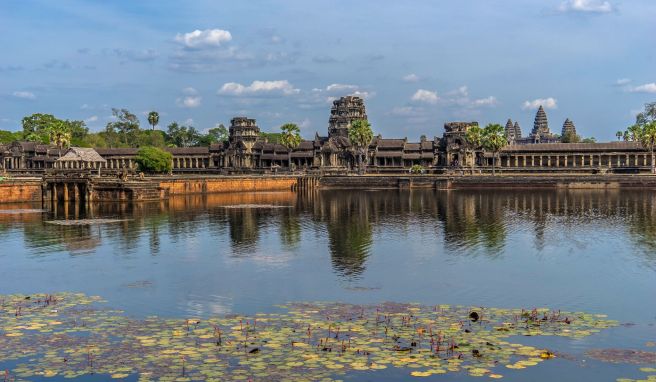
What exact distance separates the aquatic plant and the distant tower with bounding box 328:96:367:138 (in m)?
155

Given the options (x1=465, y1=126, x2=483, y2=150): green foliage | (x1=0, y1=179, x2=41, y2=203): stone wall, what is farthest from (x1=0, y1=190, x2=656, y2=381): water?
(x1=465, y1=126, x2=483, y2=150): green foliage

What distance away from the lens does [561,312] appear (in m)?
30.1

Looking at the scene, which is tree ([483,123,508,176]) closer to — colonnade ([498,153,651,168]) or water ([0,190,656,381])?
colonnade ([498,153,651,168])

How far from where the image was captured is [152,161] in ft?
502

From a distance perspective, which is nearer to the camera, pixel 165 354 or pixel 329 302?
pixel 165 354

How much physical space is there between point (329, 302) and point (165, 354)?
10.4 metres

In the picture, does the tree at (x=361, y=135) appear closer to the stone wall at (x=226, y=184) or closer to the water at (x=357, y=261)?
the stone wall at (x=226, y=184)

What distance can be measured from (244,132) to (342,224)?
117435mm

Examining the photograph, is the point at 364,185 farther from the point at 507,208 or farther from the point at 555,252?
the point at 555,252

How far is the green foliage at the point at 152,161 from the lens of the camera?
15250 centimetres

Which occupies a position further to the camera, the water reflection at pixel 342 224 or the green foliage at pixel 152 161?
the green foliage at pixel 152 161

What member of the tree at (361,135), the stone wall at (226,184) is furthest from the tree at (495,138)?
the stone wall at (226,184)

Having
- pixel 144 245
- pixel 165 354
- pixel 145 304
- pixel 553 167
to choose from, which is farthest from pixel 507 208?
pixel 553 167

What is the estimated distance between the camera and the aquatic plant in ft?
72.6
